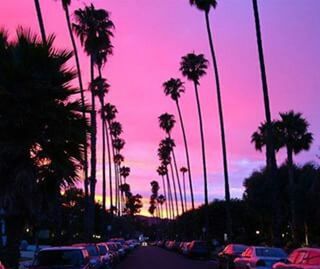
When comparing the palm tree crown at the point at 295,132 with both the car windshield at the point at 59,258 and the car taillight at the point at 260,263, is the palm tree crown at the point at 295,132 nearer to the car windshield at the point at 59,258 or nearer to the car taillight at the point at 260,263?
the car taillight at the point at 260,263

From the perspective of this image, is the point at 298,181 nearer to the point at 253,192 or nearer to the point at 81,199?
the point at 253,192

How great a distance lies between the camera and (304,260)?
18.2m

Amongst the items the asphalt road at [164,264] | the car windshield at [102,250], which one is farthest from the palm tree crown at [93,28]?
the car windshield at [102,250]

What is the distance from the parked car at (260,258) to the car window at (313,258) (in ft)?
20.5

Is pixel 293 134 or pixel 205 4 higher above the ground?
pixel 205 4

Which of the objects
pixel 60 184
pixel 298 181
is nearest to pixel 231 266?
pixel 60 184

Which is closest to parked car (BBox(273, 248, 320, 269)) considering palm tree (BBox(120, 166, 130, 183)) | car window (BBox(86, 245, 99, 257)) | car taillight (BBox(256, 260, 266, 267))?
car taillight (BBox(256, 260, 266, 267))

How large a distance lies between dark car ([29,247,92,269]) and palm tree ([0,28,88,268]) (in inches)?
28.6

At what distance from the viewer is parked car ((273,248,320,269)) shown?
17462mm

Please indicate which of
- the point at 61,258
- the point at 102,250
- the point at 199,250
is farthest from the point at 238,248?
the point at 199,250

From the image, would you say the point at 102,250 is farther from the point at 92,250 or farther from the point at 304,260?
the point at 304,260

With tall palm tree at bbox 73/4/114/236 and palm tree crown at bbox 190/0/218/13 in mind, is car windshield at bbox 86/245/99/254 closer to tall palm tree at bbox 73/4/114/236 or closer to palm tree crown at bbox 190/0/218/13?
tall palm tree at bbox 73/4/114/236

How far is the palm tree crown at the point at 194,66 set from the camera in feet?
232

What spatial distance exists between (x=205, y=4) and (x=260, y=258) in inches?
1300
